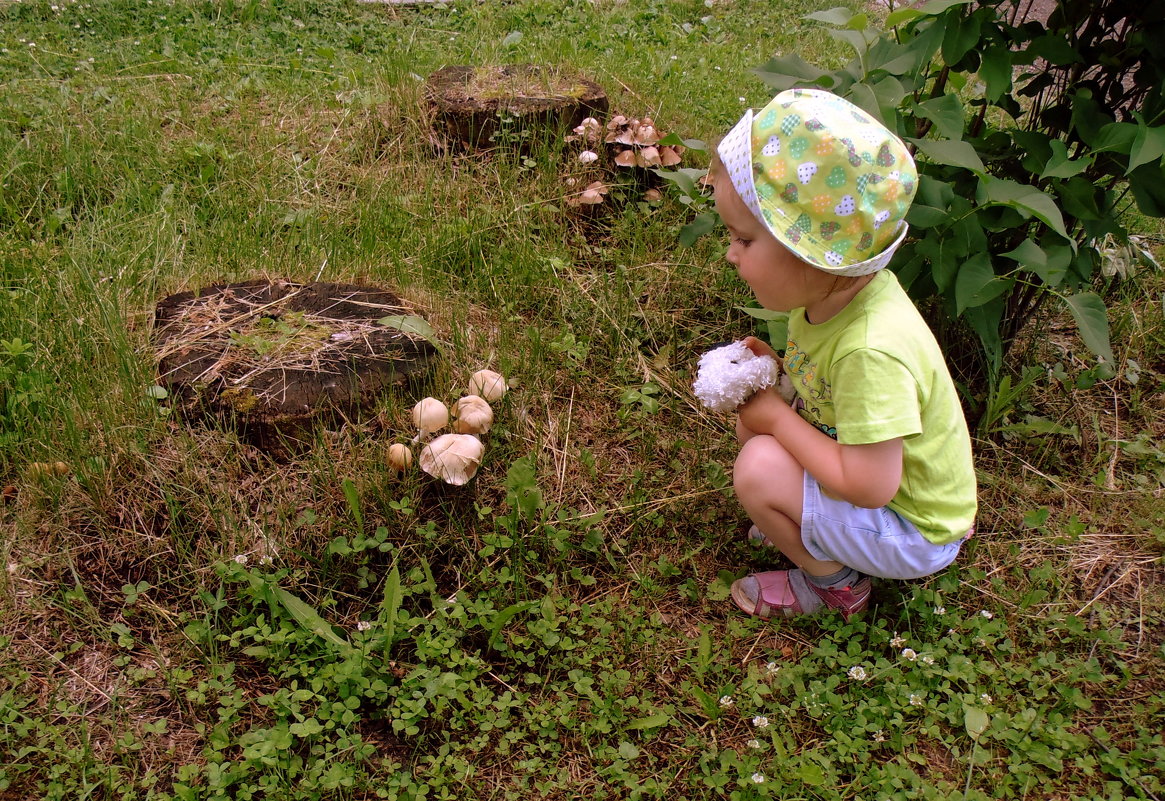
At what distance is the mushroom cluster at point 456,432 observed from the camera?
2.43m

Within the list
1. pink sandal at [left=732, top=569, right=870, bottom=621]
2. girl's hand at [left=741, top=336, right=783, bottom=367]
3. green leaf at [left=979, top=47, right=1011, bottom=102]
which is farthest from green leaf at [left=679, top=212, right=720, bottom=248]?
pink sandal at [left=732, top=569, right=870, bottom=621]

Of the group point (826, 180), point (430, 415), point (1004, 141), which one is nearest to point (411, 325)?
point (430, 415)

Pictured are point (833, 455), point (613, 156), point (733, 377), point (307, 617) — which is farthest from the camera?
point (613, 156)

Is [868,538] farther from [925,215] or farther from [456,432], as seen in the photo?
[456,432]

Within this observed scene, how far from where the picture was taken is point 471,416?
8.49ft

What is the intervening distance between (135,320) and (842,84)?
7.69 ft

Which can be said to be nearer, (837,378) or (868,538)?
(837,378)

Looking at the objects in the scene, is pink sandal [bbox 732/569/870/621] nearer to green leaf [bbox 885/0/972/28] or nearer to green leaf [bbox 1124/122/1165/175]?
green leaf [bbox 1124/122/1165/175]

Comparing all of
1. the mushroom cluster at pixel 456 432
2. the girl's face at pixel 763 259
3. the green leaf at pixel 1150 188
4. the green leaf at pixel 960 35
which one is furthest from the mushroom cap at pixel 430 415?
the green leaf at pixel 1150 188

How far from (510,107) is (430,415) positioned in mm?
2067

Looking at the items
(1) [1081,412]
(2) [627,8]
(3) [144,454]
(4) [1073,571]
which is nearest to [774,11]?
(2) [627,8]

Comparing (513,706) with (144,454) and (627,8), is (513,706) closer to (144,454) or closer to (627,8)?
(144,454)

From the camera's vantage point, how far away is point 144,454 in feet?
8.09

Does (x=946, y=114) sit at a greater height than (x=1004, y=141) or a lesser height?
greater
